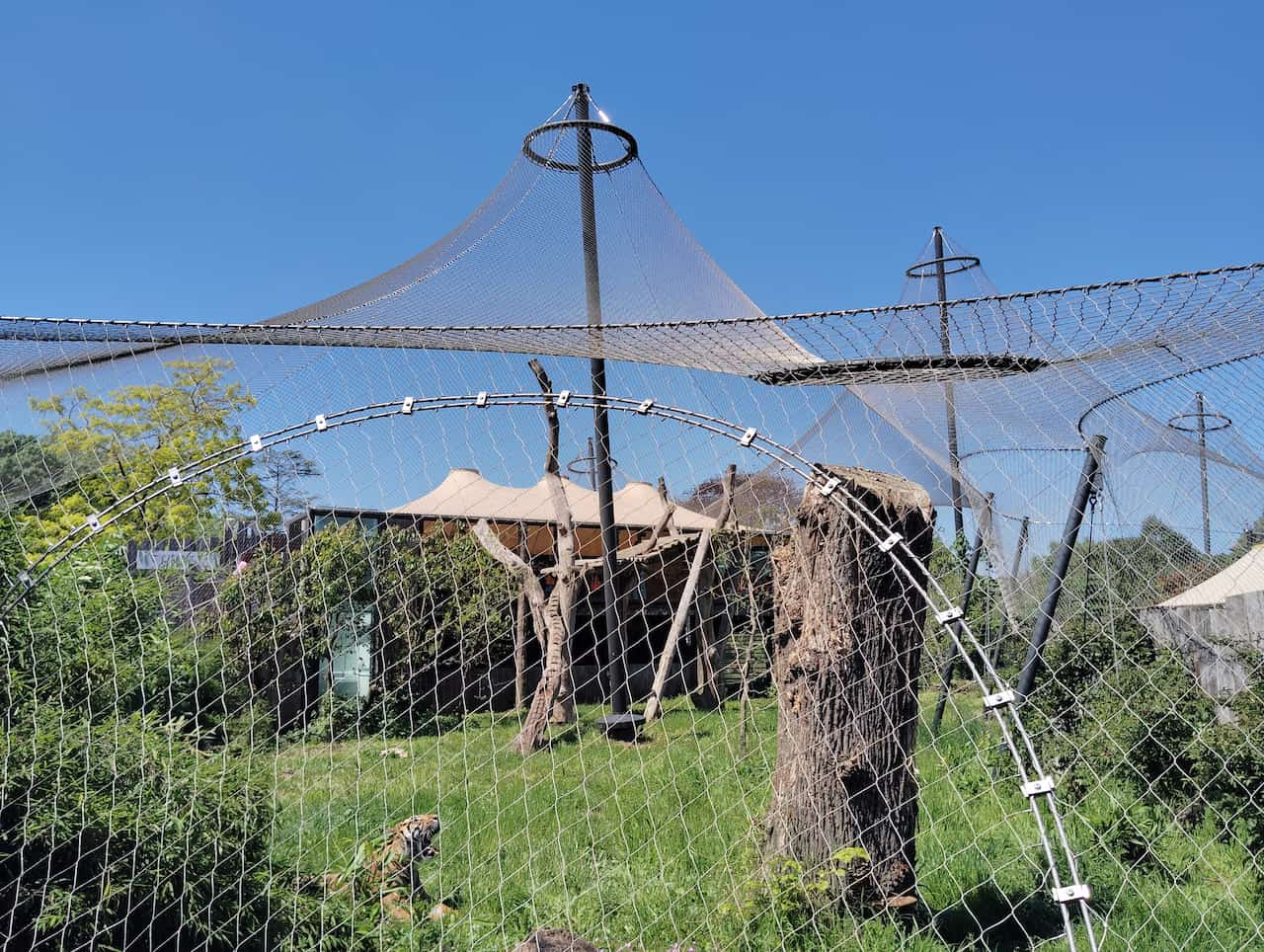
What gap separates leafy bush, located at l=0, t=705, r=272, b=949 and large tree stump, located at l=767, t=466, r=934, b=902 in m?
1.35

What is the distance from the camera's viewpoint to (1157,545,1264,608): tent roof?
340 centimetres

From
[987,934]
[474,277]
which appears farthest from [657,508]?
[987,934]

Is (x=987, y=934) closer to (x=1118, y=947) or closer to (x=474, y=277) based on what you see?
(x=1118, y=947)

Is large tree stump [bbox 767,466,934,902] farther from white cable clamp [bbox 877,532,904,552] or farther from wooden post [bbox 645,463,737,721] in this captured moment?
wooden post [bbox 645,463,737,721]

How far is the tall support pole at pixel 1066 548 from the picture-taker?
314cm

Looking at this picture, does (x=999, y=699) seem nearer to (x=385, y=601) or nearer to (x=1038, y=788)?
(x=1038, y=788)

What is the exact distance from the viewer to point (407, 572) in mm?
7375

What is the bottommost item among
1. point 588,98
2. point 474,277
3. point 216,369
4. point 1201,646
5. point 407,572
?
point 407,572

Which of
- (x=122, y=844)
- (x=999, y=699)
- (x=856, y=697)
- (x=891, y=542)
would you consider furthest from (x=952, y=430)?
(x=122, y=844)

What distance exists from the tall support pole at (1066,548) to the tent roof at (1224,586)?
16.5 inches

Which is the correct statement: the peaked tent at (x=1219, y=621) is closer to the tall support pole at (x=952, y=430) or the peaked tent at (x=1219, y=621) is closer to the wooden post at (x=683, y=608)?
the tall support pole at (x=952, y=430)

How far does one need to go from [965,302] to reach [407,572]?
18.9 ft

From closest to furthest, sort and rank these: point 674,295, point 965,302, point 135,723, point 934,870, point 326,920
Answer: point 965,302 < point 326,920 < point 135,723 < point 934,870 < point 674,295

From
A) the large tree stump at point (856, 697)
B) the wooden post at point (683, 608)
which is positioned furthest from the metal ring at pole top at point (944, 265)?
the large tree stump at point (856, 697)
